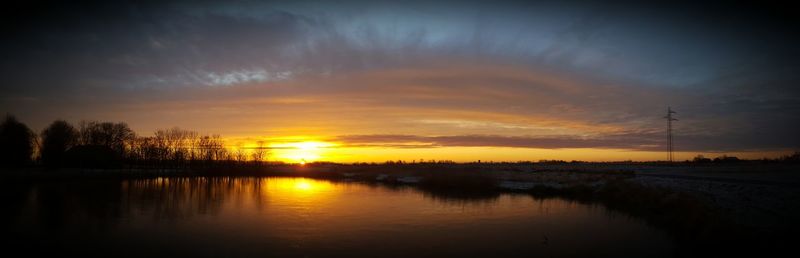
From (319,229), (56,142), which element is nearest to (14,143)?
(56,142)

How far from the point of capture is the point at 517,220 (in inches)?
1008

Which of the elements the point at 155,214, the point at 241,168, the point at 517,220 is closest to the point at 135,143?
the point at 241,168

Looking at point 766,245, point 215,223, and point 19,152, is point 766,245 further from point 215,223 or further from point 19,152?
point 19,152

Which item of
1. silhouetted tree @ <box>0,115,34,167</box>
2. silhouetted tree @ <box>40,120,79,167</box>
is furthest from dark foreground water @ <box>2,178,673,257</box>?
silhouetted tree @ <box>40,120,79,167</box>

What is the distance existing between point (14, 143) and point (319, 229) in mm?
69649

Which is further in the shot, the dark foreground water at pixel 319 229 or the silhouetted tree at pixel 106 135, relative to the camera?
the silhouetted tree at pixel 106 135

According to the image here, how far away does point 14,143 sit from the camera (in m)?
65.1

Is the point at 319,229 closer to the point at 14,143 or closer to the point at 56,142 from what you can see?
the point at 14,143

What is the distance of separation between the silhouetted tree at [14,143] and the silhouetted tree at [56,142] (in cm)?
245

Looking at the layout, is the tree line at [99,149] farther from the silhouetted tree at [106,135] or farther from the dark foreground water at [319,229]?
the dark foreground water at [319,229]

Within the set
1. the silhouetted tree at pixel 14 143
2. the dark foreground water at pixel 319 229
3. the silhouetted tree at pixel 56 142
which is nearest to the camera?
the dark foreground water at pixel 319 229

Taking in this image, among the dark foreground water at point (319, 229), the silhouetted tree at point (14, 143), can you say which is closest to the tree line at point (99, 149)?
the silhouetted tree at point (14, 143)

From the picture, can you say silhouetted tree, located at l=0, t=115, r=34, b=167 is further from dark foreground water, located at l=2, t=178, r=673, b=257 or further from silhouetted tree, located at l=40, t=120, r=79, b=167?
dark foreground water, located at l=2, t=178, r=673, b=257

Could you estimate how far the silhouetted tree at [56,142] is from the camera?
7150cm
